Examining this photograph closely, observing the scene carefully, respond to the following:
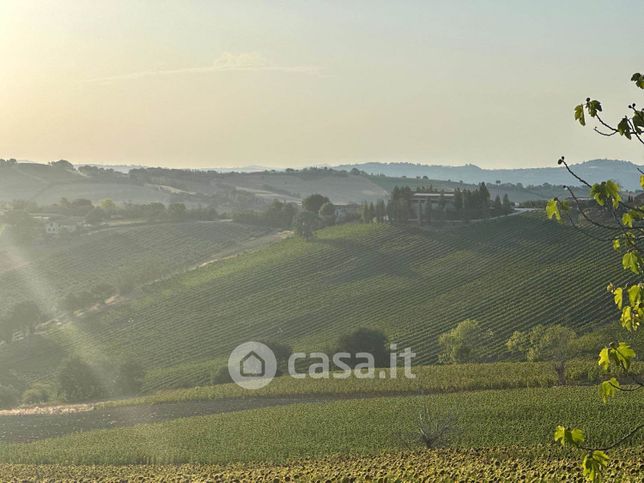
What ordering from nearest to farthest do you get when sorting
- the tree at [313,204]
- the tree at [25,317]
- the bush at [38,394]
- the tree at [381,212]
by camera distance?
the bush at [38,394] → the tree at [25,317] → the tree at [381,212] → the tree at [313,204]

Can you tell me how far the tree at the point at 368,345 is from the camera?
214 ft

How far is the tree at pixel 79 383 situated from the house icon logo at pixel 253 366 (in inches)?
407

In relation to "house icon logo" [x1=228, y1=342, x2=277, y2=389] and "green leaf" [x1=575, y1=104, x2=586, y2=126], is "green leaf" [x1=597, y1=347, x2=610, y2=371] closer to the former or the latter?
"green leaf" [x1=575, y1=104, x2=586, y2=126]

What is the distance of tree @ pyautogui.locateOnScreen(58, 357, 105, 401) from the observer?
61.8 metres

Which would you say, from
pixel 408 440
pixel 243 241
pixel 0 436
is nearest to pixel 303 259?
pixel 243 241

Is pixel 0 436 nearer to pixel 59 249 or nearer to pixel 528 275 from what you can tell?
pixel 528 275

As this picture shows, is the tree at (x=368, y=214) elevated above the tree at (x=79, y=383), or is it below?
above

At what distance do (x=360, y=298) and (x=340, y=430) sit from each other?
168ft

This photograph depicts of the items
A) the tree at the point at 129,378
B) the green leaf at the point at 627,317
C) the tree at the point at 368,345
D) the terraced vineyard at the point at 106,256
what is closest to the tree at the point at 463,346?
the tree at the point at 368,345

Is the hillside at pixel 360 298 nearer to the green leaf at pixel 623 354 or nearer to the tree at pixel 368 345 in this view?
the tree at pixel 368 345

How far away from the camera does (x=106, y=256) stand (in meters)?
120

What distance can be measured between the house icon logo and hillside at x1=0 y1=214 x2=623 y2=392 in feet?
7.84

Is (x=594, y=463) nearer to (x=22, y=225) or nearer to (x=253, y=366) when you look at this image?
(x=253, y=366)

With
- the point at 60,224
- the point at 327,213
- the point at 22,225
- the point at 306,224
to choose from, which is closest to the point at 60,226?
the point at 60,224
